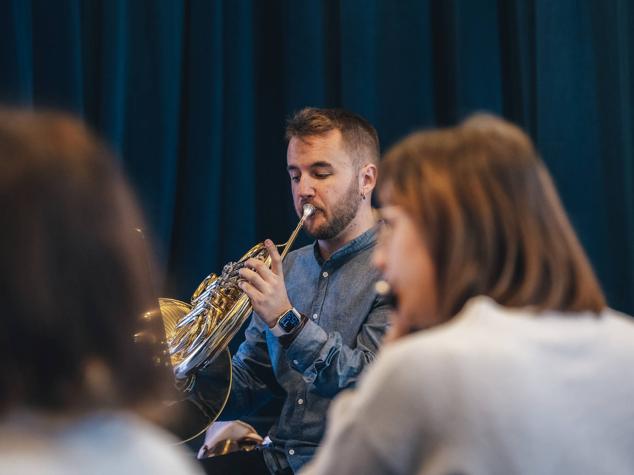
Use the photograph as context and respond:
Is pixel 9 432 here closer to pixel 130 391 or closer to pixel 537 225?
pixel 130 391

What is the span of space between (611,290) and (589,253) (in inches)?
5.0

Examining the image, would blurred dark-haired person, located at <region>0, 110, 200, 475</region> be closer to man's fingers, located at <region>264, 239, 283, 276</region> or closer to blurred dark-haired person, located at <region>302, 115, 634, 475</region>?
blurred dark-haired person, located at <region>302, 115, 634, 475</region>

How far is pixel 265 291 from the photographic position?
6.95 ft

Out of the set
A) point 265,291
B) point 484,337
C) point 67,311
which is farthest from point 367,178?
point 67,311

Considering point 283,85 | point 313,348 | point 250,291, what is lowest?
point 313,348

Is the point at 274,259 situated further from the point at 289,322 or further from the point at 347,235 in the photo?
the point at 347,235

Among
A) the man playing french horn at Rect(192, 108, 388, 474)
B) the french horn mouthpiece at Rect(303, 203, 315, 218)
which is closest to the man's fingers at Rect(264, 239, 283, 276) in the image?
the man playing french horn at Rect(192, 108, 388, 474)

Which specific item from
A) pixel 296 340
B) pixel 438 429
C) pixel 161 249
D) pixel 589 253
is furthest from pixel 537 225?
pixel 161 249

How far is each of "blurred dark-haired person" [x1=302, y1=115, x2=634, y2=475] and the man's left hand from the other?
1.02 m

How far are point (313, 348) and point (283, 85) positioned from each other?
119cm

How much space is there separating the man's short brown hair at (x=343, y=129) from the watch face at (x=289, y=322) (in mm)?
587

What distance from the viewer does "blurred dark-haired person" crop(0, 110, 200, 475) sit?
2.40 feet

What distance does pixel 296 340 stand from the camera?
209cm

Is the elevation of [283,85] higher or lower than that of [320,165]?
higher
